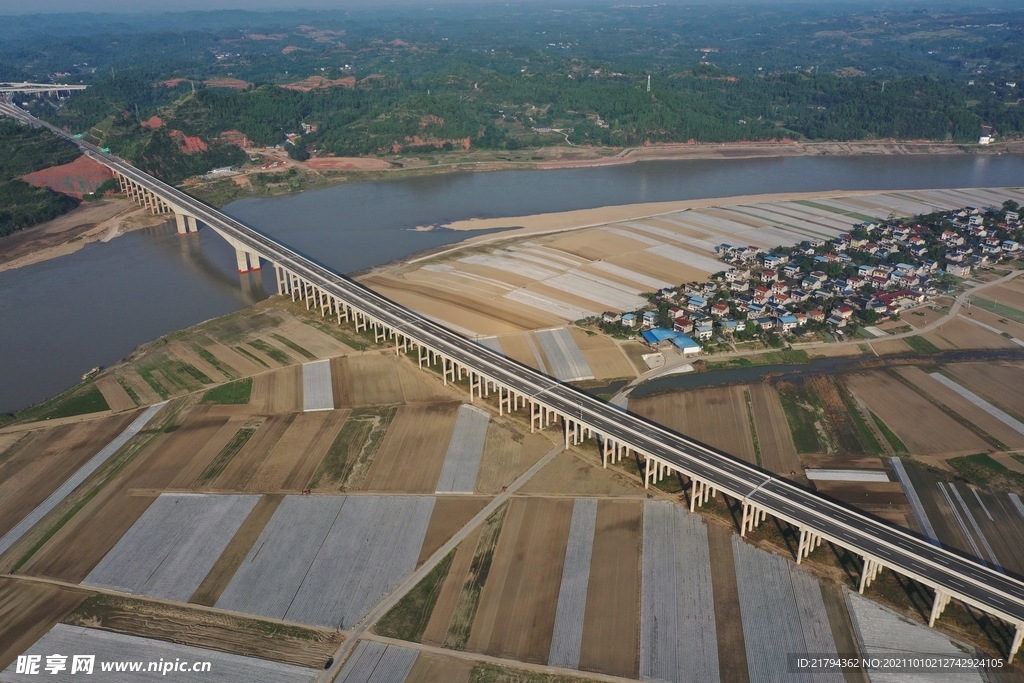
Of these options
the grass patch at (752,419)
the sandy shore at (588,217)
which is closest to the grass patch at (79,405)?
the sandy shore at (588,217)

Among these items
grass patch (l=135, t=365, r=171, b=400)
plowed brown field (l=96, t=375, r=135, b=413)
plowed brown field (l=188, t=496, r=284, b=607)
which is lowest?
plowed brown field (l=188, t=496, r=284, b=607)

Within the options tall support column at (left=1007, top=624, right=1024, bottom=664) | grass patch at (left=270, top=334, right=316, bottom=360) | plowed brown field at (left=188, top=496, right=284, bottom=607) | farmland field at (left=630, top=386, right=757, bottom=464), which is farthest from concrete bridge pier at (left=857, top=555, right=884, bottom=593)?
grass patch at (left=270, top=334, right=316, bottom=360)

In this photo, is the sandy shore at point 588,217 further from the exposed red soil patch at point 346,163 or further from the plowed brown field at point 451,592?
the plowed brown field at point 451,592

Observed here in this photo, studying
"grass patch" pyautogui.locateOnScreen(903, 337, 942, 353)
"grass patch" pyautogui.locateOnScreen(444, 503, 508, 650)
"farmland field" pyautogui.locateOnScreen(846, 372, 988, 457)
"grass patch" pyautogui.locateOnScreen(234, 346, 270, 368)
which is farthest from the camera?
"grass patch" pyautogui.locateOnScreen(903, 337, 942, 353)

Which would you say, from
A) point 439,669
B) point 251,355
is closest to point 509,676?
point 439,669

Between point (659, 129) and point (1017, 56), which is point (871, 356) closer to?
point (659, 129)

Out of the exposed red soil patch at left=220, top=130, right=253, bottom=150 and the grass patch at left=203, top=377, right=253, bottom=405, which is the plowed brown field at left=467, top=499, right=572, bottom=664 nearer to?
the grass patch at left=203, top=377, right=253, bottom=405

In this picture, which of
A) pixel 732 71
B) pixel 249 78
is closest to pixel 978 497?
pixel 732 71
